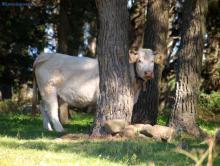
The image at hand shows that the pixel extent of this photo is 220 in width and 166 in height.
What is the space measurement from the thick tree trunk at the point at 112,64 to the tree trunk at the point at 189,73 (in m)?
2.00

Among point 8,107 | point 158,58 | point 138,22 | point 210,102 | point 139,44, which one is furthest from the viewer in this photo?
point 8,107

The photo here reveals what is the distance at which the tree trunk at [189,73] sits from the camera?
12.7m

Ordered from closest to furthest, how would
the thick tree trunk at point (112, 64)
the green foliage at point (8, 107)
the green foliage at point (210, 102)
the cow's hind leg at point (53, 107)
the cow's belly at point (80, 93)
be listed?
the thick tree trunk at point (112, 64) → the cow's hind leg at point (53, 107) → the cow's belly at point (80, 93) → the green foliage at point (210, 102) → the green foliage at point (8, 107)

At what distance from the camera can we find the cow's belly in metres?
14.0

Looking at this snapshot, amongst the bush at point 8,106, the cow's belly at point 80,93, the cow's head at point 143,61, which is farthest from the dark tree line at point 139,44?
the bush at point 8,106

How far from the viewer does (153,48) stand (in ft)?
47.0

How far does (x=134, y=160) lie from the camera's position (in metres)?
7.32

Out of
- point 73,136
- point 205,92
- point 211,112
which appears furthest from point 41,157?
point 205,92

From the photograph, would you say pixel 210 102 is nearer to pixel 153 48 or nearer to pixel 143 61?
pixel 153 48

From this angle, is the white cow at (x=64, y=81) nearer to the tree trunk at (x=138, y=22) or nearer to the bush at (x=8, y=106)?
the tree trunk at (x=138, y=22)

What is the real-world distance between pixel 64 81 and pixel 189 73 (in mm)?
3334

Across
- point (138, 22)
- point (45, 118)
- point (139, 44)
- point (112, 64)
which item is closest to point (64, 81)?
point (45, 118)

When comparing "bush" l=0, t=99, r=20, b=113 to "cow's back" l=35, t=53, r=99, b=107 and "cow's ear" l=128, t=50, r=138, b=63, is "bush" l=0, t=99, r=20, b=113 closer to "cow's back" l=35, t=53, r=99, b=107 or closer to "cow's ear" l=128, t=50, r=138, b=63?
"cow's back" l=35, t=53, r=99, b=107

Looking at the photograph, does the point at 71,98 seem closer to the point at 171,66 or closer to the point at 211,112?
the point at 211,112
